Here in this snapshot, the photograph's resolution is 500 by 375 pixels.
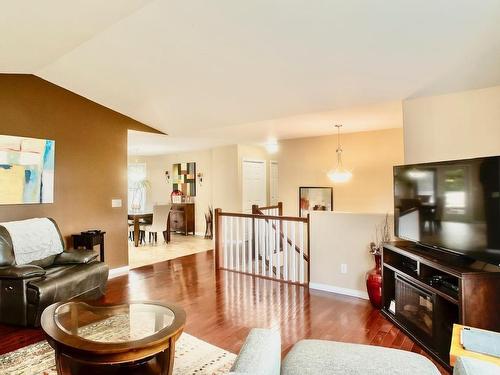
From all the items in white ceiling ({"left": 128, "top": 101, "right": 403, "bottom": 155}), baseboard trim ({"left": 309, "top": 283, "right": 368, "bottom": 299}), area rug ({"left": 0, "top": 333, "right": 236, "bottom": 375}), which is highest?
white ceiling ({"left": 128, "top": 101, "right": 403, "bottom": 155})

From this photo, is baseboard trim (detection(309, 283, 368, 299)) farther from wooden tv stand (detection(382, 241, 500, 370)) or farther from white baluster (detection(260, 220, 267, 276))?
white baluster (detection(260, 220, 267, 276))

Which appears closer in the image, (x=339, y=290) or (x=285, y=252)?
(x=339, y=290)

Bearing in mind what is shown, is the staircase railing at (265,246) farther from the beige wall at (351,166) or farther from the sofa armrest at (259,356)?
the sofa armrest at (259,356)

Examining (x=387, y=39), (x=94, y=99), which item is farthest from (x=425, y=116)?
(x=94, y=99)

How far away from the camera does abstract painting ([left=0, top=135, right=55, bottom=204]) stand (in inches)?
148

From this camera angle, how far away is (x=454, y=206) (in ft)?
7.96

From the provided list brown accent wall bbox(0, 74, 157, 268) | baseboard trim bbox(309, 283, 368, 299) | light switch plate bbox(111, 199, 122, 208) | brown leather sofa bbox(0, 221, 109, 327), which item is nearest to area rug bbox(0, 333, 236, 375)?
brown leather sofa bbox(0, 221, 109, 327)

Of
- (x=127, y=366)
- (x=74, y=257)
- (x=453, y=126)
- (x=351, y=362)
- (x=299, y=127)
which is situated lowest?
(x=127, y=366)

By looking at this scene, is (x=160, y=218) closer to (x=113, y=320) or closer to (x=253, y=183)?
(x=253, y=183)

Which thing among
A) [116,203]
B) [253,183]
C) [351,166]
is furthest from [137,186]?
[351,166]

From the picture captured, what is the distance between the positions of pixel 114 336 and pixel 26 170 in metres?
2.93

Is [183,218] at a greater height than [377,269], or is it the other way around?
[183,218]

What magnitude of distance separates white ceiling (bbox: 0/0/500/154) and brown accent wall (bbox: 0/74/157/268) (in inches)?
14.0

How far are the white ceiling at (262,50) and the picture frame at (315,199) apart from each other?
241cm
